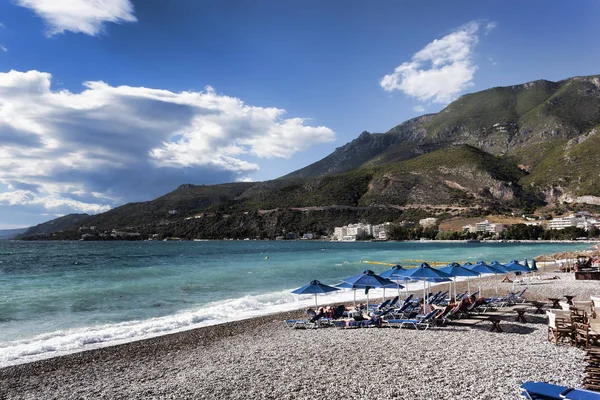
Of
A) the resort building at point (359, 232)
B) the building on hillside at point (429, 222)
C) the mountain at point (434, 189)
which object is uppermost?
the mountain at point (434, 189)

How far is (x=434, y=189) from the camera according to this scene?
14288 centimetres

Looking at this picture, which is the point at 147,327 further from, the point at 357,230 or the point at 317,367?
the point at 357,230

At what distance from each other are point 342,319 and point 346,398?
8.08 m

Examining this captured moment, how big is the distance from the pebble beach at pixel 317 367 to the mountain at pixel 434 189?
133 metres

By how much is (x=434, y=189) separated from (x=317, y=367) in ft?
466

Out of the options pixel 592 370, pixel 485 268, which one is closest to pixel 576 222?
pixel 485 268

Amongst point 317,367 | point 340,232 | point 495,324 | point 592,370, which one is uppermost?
point 592,370

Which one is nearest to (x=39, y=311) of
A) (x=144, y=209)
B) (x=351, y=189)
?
(x=351, y=189)

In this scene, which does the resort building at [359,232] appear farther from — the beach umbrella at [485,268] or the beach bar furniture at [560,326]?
the beach bar furniture at [560,326]

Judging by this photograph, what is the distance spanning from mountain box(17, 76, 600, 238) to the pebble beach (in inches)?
5219

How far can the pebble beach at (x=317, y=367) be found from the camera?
766 cm

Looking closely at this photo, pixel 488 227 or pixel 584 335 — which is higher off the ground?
pixel 584 335

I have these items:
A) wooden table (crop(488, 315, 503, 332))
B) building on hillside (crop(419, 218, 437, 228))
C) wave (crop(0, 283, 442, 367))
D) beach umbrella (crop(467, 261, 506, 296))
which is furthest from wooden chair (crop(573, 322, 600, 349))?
building on hillside (crop(419, 218, 437, 228))

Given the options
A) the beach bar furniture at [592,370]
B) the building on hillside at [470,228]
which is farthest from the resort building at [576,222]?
the beach bar furniture at [592,370]
